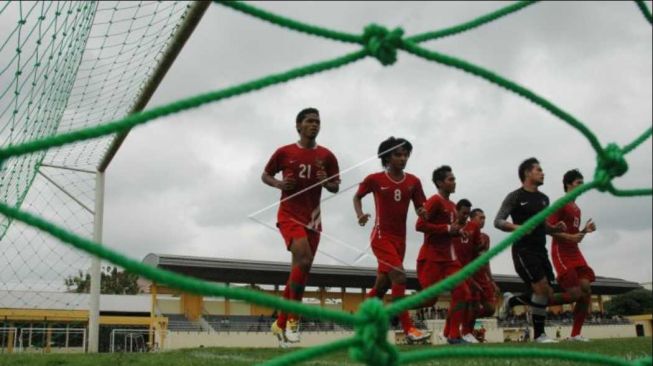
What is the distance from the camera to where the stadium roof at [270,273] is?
36562mm

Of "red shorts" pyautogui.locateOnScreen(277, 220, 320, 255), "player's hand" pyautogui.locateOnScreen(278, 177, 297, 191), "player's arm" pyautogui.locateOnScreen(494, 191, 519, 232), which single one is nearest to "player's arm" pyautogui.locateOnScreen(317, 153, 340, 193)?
"player's hand" pyautogui.locateOnScreen(278, 177, 297, 191)

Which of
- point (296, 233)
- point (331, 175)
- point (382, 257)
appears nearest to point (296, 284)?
point (296, 233)

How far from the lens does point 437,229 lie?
7.71 metres

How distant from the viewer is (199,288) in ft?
4.64

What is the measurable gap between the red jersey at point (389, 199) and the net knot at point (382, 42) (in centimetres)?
541

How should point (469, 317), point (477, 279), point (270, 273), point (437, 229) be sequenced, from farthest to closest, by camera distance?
point (270, 273) < point (477, 279) < point (469, 317) < point (437, 229)

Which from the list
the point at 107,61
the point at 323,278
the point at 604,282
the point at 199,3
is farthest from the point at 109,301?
the point at 199,3

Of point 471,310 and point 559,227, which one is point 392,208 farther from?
point 471,310

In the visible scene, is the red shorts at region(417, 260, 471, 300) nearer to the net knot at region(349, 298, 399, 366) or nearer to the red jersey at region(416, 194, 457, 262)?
the red jersey at region(416, 194, 457, 262)

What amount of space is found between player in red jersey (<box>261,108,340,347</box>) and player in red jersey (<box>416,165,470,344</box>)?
1.71 metres

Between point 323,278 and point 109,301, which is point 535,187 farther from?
point 109,301

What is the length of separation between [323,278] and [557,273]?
37.2 meters

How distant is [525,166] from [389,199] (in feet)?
5.22

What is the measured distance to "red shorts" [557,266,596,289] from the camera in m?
7.70
